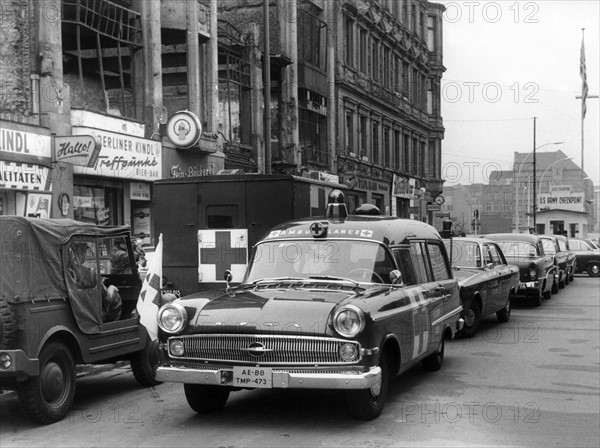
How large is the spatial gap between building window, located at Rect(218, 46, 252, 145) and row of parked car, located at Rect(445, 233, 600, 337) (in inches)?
476

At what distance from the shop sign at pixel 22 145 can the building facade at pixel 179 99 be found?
4cm

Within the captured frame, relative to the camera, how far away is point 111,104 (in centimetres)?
2312

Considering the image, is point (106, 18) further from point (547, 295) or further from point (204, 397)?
point (204, 397)

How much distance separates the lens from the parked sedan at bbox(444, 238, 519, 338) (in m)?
13.2

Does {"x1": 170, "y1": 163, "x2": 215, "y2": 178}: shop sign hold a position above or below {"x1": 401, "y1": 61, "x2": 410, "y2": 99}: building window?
below

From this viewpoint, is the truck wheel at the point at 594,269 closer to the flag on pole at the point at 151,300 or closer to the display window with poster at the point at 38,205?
the display window with poster at the point at 38,205

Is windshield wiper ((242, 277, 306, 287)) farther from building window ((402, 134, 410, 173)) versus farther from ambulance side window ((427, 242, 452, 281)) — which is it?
building window ((402, 134, 410, 173))

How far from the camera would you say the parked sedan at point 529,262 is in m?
18.1

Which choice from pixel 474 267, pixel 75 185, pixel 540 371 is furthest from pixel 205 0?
pixel 540 371

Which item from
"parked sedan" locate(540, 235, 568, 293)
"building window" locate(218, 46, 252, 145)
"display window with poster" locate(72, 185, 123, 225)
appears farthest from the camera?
"building window" locate(218, 46, 252, 145)

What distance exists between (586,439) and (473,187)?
3788 inches

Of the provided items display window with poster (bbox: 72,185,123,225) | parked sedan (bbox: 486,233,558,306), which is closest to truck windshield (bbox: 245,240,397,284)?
parked sedan (bbox: 486,233,558,306)

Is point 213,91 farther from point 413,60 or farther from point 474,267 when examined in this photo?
point 413,60

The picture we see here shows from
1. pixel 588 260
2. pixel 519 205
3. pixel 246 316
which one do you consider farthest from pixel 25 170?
pixel 519 205
